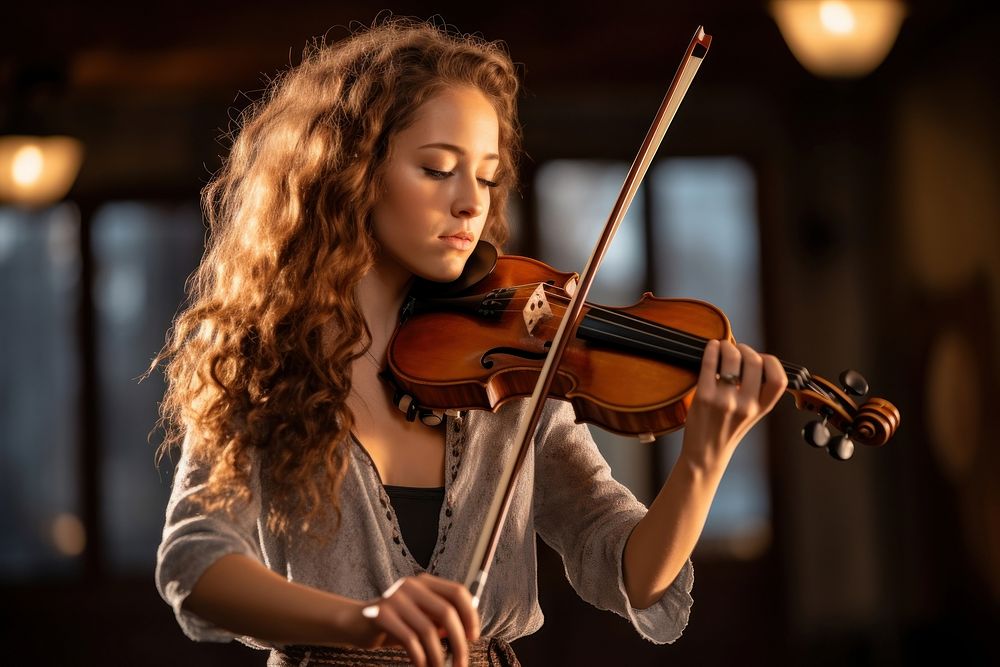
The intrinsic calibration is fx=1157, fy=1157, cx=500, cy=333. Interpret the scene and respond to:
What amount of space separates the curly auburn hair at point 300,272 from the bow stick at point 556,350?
212 millimetres

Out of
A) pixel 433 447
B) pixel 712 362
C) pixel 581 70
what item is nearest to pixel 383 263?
pixel 433 447

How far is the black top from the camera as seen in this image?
120 cm

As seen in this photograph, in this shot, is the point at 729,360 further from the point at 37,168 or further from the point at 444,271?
the point at 37,168

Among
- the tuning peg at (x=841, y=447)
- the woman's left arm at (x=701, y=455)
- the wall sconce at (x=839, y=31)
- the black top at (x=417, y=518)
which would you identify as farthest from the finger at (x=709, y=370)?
the wall sconce at (x=839, y=31)

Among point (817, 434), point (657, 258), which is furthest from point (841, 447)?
point (657, 258)

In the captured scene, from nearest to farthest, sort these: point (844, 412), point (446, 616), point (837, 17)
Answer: point (446, 616) < point (844, 412) < point (837, 17)

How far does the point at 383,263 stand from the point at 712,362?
410 millimetres

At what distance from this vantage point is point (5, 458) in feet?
11.6

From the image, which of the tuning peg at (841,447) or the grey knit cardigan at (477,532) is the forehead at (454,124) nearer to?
the grey knit cardigan at (477,532)

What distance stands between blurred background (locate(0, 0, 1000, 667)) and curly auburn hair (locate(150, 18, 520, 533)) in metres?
2.19

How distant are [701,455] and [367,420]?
1.17 ft

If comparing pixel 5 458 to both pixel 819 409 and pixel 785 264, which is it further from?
pixel 819 409

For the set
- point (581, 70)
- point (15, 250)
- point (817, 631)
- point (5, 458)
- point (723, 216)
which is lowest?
point (817, 631)

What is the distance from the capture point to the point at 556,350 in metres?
1.07
